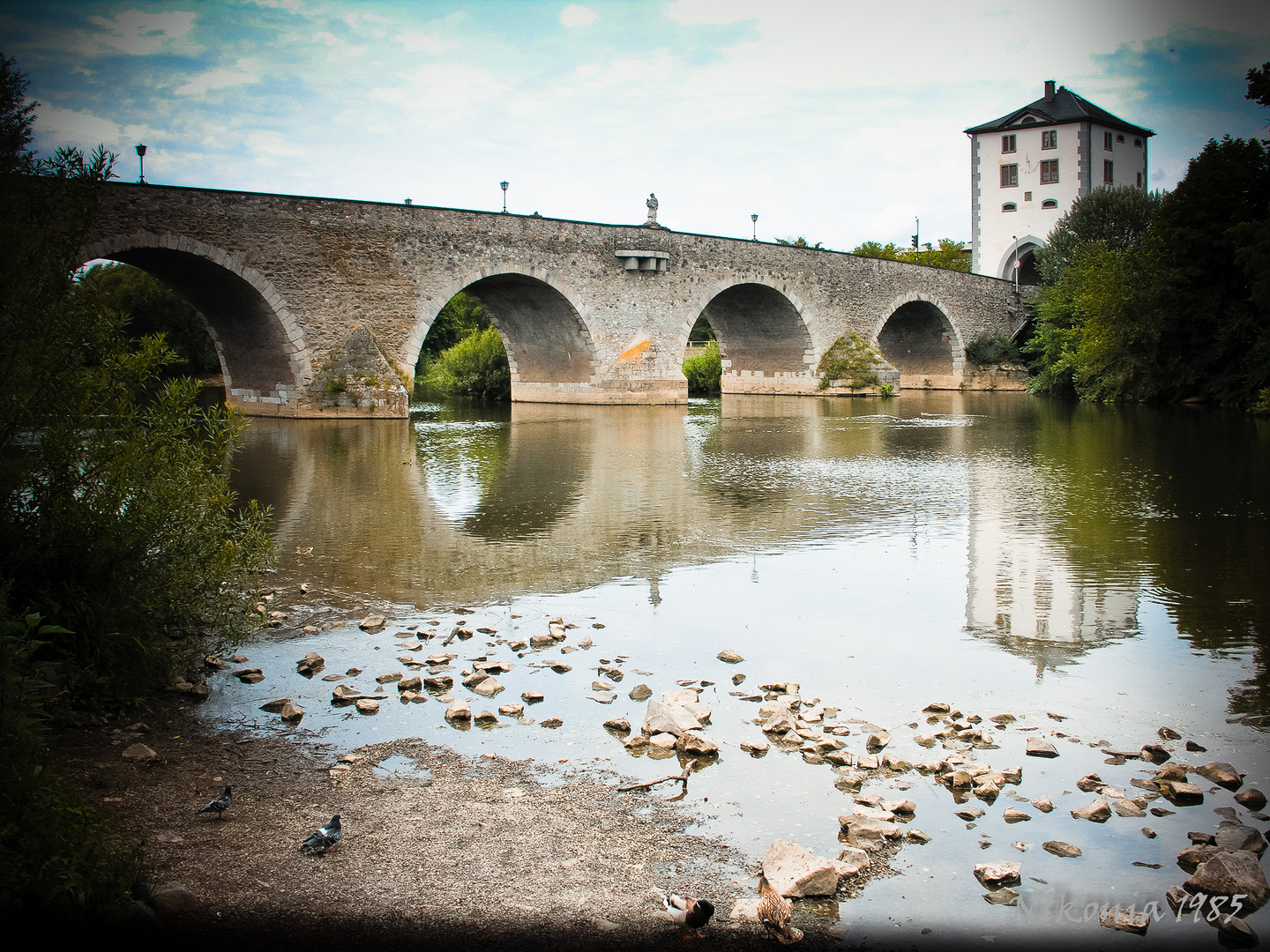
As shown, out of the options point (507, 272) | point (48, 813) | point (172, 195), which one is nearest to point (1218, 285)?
point (507, 272)

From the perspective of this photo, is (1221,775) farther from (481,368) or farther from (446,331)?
(446,331)

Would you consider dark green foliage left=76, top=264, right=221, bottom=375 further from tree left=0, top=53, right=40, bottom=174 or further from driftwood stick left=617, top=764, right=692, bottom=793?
driftwood stick left=617, top=764, right=692, bottom=793

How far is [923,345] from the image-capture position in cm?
4331

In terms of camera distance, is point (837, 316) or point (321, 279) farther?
point (837, 316)

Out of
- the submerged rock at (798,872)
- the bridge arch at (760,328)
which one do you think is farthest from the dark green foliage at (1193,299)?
the submerged rock at (798,872)

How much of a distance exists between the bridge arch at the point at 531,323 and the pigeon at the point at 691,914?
71.3ft

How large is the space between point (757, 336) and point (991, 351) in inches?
493

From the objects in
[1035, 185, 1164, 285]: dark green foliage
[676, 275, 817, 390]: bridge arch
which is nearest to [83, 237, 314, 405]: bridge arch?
[676, 275, 817, 390]: bridge arch

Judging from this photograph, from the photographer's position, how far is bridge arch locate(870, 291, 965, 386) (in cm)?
4047

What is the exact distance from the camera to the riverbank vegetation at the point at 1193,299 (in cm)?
2391

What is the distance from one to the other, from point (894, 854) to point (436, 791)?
1.54 meters

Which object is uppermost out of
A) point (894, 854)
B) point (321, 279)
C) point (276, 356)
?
point (321, 279)

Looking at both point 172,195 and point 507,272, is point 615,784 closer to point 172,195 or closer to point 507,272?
point 172,195

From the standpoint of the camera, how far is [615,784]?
3.53 m
